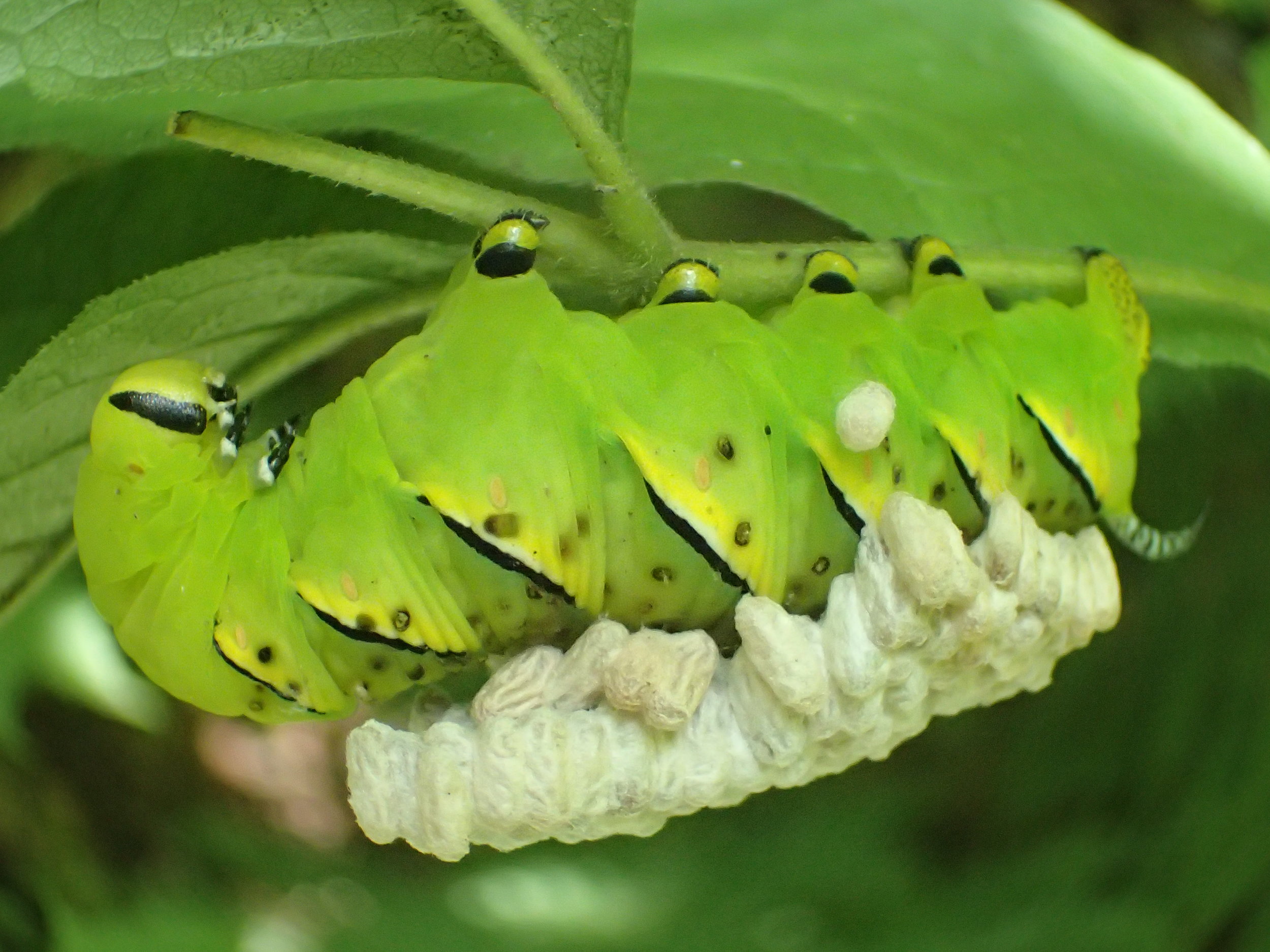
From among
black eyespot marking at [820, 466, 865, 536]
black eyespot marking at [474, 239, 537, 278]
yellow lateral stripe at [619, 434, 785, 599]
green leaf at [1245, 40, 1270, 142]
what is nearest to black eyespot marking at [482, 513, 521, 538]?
yellow lateral stripe at [619, 434, 785, 599]

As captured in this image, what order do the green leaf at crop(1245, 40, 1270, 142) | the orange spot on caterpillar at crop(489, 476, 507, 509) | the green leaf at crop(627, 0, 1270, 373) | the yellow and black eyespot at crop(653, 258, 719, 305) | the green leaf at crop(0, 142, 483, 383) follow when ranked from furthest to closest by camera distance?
the green leaf at crop(1245, 40, 1270, 142) → the green leaf at crop(627, 0, 1270, 373) → the green leaf at crop(0, 142, 483, 383) → the yellow and black eyespot at crop(653, 258, 719, 305) → the orange spot on caterpillar at crop(489, 476, 507, 509)

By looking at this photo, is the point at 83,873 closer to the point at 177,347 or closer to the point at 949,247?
the point at 177,347

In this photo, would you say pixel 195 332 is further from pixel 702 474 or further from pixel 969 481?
pixel 969 481

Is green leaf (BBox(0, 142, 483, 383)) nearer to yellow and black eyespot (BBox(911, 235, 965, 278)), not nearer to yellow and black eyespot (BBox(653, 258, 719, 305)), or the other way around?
yellow and black eyespot (BBox(653, 258, 719, 305))

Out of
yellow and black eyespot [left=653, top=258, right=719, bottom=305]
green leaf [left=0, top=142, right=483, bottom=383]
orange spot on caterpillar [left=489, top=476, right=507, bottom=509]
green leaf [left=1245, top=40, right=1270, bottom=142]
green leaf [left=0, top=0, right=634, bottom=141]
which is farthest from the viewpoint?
green leaf [left=1245, top=40, right=1270, bottom=142]

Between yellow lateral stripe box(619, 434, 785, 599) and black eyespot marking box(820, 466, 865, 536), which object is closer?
yellow lateral stripe box(619, 434, 785, 599)

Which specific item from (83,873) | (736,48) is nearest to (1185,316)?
(736,48)
